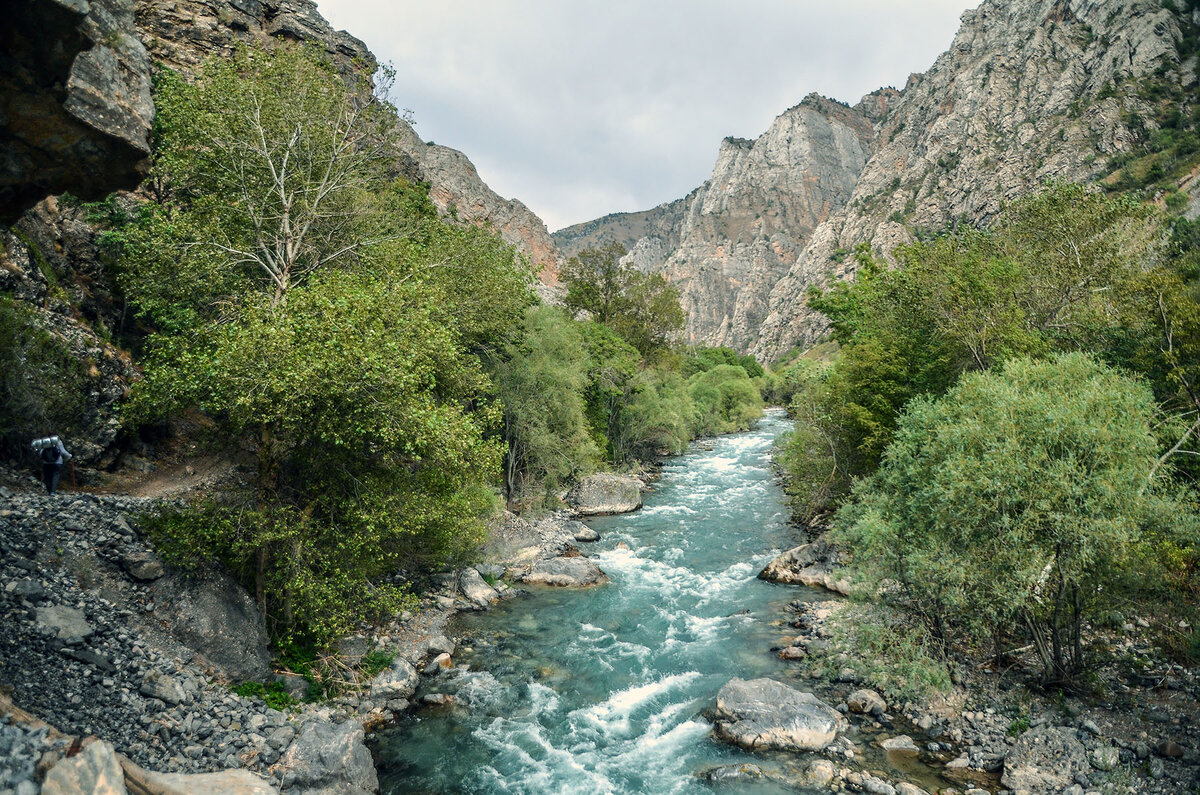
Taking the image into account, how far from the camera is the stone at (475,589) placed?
20.7m

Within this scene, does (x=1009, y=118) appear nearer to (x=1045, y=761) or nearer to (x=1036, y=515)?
(x=1036, y=515)

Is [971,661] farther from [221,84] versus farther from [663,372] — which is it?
[663,372]

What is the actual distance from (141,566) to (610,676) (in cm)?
1155

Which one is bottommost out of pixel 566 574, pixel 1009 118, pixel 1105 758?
pixel 1105 758

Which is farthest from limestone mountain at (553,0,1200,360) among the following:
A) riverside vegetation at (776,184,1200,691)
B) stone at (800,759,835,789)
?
stone at (800,759,835,789)

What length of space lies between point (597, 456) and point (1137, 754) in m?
29.7

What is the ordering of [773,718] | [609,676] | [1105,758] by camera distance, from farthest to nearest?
1. [609,676]
2. [773,718]
3. [1105,758]

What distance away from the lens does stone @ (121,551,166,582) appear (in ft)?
38.9

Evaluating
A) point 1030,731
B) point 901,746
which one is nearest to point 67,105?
point 901,746

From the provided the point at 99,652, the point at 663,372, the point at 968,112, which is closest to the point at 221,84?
the point at 99,652

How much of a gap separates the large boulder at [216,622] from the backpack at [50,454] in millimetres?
4656

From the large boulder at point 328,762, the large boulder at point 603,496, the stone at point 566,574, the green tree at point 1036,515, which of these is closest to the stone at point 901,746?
the green tree at point 1036,515

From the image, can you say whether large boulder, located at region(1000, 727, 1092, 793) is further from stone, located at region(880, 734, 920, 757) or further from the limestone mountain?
the limestone mountain

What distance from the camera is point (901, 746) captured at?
12.4 m
